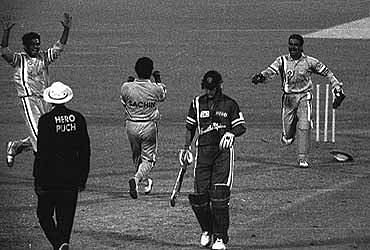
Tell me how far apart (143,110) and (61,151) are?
3.86 meters

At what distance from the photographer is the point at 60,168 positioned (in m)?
11.5

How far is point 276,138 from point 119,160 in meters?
3.53

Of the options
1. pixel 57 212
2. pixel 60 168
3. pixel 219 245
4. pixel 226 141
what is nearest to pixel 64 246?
pixel 57 212

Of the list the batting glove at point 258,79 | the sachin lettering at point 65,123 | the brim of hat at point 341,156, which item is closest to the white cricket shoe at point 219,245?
the sachin lettering at point 65,123

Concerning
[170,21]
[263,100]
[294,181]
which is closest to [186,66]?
[263,100]

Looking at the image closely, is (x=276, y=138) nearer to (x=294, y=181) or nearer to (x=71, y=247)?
(x=294, y=181)

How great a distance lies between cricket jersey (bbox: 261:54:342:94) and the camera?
1831 cm

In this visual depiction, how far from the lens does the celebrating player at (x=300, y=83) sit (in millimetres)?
18203

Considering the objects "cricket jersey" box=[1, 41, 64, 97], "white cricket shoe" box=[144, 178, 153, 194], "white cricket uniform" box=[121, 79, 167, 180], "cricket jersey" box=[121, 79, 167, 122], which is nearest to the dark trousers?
"white cricket uniform" box=[121, 79, 167, 180]

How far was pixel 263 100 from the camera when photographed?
85.2 ft

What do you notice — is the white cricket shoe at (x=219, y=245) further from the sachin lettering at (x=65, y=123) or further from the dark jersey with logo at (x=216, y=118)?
the sachin lettering at (x=65, y=123)

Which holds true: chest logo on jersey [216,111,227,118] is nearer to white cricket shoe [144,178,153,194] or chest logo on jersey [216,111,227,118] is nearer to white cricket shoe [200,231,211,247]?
white cricket shoe [200,231,211,247]

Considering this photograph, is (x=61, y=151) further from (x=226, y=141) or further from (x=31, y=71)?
(x=31, y=71)

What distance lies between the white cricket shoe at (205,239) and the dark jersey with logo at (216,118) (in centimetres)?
99
